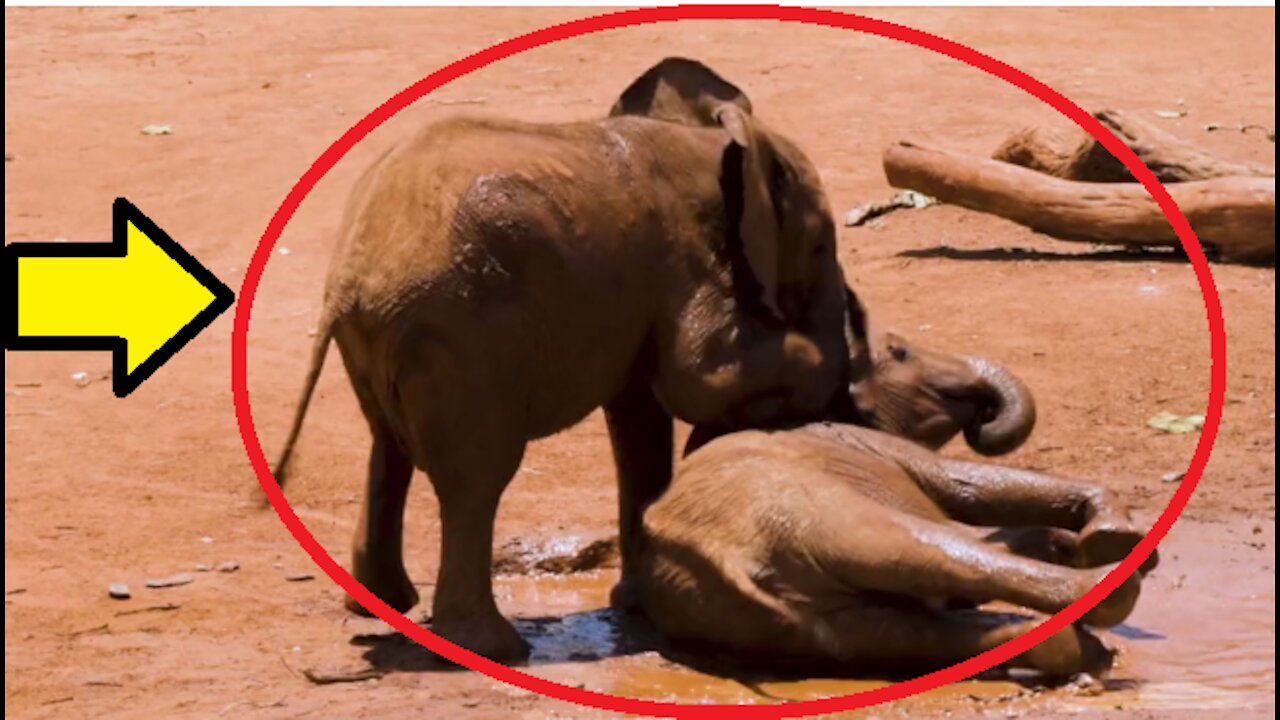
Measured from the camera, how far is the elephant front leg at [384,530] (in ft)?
29.1

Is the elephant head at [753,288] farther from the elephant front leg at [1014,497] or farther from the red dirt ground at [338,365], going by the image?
the red dirt ground at [338,365]

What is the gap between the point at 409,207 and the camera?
8.17 m

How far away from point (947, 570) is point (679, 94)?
2103 mm

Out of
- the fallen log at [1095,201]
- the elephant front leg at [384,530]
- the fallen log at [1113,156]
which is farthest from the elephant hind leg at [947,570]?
the fallen log at [1113,156]

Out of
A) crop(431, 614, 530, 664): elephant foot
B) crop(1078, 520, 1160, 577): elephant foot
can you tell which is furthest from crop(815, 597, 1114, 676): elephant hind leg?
crop(431, 614, 530, 664): elephant foot

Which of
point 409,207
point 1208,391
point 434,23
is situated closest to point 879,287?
point 1208,391

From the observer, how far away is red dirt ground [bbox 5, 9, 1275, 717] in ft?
27.9

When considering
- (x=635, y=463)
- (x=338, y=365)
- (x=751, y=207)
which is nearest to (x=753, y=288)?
(x=751, y=207)

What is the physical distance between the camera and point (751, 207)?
340 inches

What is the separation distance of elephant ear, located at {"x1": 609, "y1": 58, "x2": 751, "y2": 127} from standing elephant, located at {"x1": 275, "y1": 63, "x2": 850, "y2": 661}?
0.21 meters

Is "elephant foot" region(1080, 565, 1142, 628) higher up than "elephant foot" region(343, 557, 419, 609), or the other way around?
"elephant foot" region(1080, 565, 1142, 628)

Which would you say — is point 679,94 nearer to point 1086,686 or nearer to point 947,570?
point 947,570

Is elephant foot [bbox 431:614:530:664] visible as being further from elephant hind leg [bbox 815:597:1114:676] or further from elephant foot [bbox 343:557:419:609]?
elephant hind leg [bbox 815:597:1114:676]

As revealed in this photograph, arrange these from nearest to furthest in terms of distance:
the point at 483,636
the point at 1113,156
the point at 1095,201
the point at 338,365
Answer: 1. the point at 483,636
2. the point at 338,365
3. the point at 1095,201
4. the point at 1113,156
